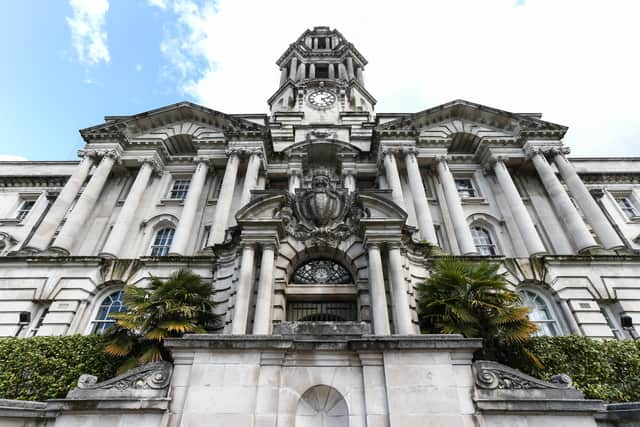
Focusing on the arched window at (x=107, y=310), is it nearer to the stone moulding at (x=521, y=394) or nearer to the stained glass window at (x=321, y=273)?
the stained glass window at (x=321, y=273)

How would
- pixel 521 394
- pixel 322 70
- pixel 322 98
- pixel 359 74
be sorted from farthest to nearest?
pixel 322 70 < pixel 359 74 < pixel 322 98 < pixel 521 394

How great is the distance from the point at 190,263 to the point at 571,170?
23.9 metres

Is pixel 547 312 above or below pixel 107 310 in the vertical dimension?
below

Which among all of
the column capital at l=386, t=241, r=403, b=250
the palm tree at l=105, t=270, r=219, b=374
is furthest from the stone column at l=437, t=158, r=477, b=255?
Answer: the palm tree at l=105, t=270, r=219, b=374

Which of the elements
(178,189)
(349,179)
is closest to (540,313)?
(349,179)

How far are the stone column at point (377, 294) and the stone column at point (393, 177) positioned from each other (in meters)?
6.40

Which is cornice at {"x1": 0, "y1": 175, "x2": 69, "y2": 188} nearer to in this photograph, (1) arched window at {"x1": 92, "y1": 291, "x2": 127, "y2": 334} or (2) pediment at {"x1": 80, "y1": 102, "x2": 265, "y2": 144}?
(2) pediment at {"x1": 80, "y1": 102, "x2": 265, "y2": 144}

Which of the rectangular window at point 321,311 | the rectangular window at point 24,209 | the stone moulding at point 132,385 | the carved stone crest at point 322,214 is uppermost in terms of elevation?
the rectangular window at point 24,209

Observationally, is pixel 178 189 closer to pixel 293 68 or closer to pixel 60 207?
pixel 60 207

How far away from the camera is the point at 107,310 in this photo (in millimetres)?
16641

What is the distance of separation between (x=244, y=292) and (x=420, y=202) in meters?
11.9

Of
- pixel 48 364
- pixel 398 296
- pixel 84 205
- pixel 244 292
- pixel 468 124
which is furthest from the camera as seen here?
pixel 468 124

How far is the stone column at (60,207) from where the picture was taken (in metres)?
18.3

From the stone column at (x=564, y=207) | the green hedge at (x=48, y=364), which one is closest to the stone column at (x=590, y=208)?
the stone column at (x=564, y=207)
